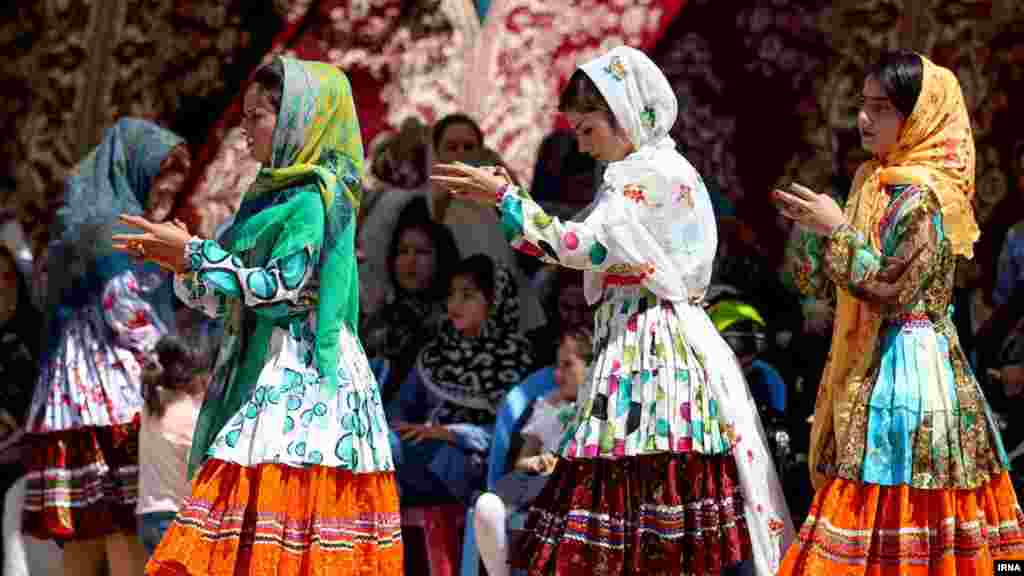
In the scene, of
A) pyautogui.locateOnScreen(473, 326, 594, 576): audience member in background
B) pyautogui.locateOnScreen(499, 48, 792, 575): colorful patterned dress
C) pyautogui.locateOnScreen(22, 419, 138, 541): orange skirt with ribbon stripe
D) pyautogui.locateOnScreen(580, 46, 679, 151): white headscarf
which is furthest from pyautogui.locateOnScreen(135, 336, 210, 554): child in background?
pyautogui.locateOnScreen(580, 46, 679, 151): white headscarf

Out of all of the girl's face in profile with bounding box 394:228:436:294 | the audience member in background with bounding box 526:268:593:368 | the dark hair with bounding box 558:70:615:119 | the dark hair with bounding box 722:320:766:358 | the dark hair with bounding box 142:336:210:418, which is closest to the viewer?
the dark hair with bounding box 558:70:615:119

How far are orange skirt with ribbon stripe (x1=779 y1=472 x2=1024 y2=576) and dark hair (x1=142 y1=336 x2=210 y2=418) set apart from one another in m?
2.56

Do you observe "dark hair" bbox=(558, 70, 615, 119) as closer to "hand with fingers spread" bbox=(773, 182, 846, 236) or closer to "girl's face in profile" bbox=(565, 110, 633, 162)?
"girl's face in profile" bbox=(565, 110, 633, 162)

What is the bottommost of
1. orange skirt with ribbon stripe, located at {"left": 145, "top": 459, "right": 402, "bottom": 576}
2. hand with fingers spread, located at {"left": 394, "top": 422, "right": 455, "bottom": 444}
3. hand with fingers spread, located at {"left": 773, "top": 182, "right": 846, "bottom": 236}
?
orange skirt with ribbon stripe, located at {"left": 145, "top": 459, "right": 402, "bottom": 576}

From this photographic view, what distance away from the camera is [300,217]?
19.6ft

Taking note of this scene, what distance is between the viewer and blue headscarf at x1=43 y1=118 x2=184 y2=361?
7695 mm

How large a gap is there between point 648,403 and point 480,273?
1932 mm

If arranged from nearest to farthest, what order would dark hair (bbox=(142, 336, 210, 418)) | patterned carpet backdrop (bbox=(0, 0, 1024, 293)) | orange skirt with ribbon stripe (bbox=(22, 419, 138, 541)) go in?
dark hair (bbox=(142, 336, 210, 418))
orange skirt with ribbon stripe (bbox=(22, 419, 138, 541))
patterned carpet backdrop (bbox=(0, 0, 1024, 293))

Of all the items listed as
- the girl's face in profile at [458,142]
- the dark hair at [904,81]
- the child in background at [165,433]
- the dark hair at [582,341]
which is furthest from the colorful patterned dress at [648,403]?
the girl's face in profile at [458,142]

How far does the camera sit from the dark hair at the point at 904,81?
19.9ft

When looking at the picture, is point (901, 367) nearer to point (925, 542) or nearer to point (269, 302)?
point (925, 542)

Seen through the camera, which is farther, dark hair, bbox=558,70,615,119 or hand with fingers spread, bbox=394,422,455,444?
hand with fingers spread, bbox=394,422,455,444

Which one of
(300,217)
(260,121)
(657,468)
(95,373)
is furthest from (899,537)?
(95,373)

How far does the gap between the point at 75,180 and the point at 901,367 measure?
136 inches
